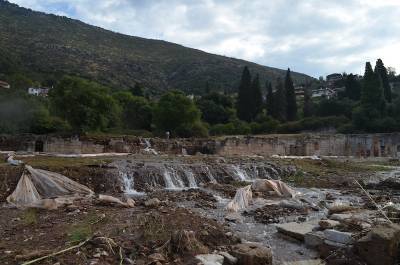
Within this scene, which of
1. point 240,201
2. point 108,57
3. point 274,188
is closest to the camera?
point 240,201

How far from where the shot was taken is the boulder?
26.3 feet

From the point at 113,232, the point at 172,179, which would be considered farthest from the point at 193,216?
the point at 172,179

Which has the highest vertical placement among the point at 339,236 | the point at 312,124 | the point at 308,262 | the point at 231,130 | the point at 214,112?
the point at 214,112

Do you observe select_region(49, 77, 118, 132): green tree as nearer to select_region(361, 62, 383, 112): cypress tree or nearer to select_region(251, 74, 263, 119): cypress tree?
select_region(251, 74, 263, 119): cypress tree

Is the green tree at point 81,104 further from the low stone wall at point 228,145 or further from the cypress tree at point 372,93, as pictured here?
the cypress tree at point 372,93

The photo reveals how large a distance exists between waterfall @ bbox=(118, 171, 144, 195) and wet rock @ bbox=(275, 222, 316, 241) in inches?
344

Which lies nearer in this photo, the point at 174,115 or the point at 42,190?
the point at 42,190

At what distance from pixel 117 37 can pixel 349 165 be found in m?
139

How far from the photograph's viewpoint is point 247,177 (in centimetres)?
2455

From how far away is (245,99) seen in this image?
233 ft

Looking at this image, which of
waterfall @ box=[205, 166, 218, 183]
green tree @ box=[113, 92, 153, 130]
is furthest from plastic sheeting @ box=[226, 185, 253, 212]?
green tree @ box=[113, 92, 153, 130]

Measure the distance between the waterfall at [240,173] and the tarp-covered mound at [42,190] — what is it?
9.79 metres

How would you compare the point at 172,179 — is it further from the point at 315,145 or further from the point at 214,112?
the point at 214,112

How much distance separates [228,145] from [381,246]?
32.1 m
